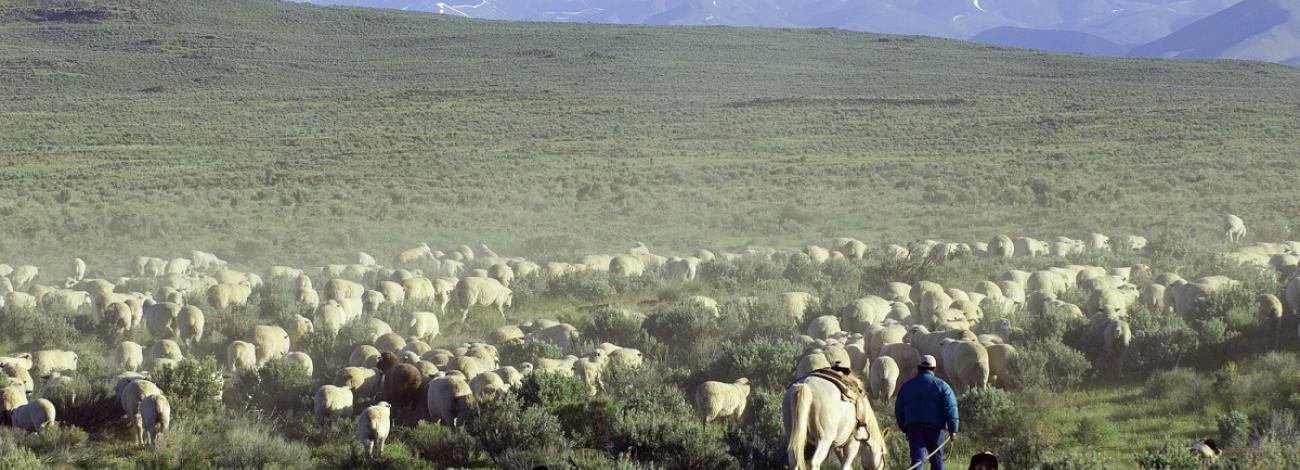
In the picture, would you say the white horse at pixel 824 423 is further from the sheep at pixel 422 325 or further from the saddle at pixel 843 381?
the sheep at pixel 422 325

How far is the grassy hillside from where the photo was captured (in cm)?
3347

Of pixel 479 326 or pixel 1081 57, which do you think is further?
pixel 1081 57

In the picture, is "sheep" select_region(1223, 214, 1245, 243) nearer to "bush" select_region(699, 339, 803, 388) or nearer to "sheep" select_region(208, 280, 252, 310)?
"bush" select_region(699, 339, 803, 388)

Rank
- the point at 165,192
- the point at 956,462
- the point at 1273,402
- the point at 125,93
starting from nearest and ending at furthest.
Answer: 1. the point at 956,462
2. the point at 1273,402
3. the point at 165,192
4. the point at 125,93

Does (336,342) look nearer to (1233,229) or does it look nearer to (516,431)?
(516,431)

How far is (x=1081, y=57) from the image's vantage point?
95750 millimetres

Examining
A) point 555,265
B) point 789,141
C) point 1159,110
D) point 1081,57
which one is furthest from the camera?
point 1081,57

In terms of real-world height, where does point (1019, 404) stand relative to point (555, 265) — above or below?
above

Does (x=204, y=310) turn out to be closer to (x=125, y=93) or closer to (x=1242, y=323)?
(x=1242, y=323)

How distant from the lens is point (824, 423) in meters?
7.93

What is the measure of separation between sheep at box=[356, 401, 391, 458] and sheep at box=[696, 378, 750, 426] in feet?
9.04

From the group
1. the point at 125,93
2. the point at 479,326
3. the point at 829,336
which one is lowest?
the point at 125,93

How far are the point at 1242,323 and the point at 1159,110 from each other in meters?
55.1

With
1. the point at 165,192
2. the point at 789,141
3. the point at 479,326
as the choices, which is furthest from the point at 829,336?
the point at 789,141
